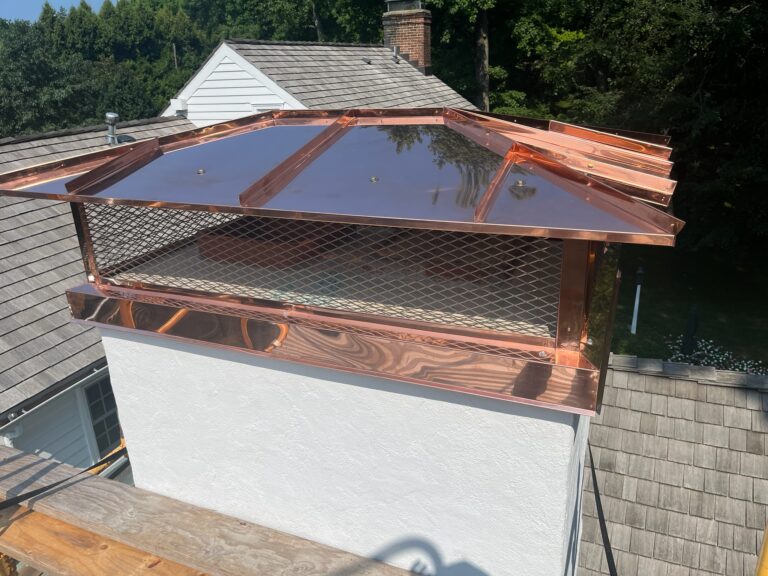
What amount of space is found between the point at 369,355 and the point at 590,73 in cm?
1782

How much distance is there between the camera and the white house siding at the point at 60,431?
19.1 ft

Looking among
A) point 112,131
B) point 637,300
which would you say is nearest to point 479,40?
point 637,300

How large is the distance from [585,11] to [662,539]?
17898mm

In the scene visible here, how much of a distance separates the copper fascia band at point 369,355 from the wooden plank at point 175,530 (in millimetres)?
541

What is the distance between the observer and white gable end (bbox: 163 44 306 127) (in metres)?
9.98

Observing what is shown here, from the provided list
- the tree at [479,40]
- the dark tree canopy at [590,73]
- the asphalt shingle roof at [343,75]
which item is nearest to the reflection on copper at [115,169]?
the asphalt shingle roof at [343,75]

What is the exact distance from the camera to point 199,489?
2391mm

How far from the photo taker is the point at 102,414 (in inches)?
268

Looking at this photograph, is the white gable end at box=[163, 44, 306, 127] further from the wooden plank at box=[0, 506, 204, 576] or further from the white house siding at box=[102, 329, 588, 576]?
the wooden plank at box=[0, 506, 204, 576]

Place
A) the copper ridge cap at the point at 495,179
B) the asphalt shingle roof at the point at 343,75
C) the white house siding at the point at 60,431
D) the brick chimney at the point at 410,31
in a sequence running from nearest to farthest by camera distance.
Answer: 1. the copper ridge cap at the point at 495,179
2. the white house siding at the point at 60,431
3. the asphalt shingle roof at the point at 343,75
4. the brick chimney at the point at 410,31

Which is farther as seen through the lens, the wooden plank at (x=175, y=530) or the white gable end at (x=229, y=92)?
the white gable end at (x=229, y=92)

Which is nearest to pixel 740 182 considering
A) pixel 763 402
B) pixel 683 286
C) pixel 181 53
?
pixel 683 286

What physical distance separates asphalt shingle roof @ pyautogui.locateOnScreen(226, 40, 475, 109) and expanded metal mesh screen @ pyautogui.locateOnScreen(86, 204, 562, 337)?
24.8ft

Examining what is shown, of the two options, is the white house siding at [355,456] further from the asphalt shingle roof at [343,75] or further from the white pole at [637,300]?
the white pole at [637,300]
